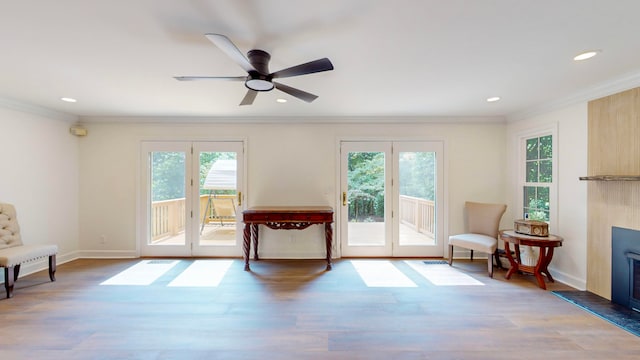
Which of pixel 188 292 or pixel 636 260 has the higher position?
pixel 636 260

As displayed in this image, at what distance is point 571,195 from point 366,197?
8.22 feet

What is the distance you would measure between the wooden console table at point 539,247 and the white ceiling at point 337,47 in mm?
1655

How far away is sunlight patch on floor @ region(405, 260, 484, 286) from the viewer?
3277mm

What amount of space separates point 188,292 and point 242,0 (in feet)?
9.48

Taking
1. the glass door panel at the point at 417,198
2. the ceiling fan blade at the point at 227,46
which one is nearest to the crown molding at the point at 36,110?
the ceiling fan blade at the point at 227,46

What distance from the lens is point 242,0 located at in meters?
1.45

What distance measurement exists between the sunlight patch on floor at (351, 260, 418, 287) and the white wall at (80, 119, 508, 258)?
29.3 inches

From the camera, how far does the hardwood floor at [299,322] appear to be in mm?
2016

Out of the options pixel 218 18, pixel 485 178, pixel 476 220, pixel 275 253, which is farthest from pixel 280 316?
pixel 485 178

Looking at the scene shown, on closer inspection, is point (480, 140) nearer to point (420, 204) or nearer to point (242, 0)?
point (420, 204)

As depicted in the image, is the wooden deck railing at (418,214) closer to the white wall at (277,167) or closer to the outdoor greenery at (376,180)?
the outdoor greenery at (376,180)

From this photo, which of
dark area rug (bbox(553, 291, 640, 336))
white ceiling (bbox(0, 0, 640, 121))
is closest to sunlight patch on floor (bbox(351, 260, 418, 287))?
dark area rug (bbox(553, 291, 640, 336))

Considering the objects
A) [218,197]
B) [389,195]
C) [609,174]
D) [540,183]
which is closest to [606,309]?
[609,174]

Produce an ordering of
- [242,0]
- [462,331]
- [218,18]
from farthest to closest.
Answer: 1. [462,331]
2. [218,18]
3. [242,0]
